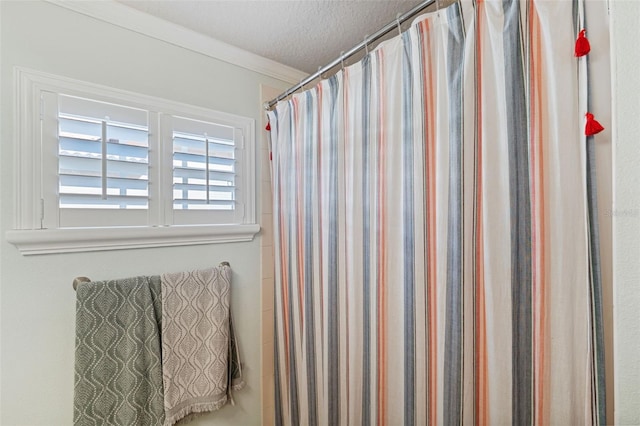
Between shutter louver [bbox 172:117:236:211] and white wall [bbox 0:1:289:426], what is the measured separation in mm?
138

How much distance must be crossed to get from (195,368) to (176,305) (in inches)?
11.6

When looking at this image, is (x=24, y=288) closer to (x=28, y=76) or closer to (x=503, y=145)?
(x=28, y=76)

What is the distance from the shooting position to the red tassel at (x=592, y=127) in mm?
549

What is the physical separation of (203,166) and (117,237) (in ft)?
1.54

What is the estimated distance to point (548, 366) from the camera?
2.12 ft

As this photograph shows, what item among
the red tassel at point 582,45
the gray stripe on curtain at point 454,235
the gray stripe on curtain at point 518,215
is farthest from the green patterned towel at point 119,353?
the red tassel at point 582,45

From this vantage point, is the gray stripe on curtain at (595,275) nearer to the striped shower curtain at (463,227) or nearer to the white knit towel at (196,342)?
the striped shower curtain at (463,227)

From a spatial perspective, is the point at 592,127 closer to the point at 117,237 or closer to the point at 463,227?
the point at 463,227

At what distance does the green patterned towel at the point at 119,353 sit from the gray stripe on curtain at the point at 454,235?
1100 mm

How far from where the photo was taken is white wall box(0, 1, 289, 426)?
38.8 inches

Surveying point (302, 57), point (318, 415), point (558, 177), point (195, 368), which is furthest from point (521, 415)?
point (302, 57)

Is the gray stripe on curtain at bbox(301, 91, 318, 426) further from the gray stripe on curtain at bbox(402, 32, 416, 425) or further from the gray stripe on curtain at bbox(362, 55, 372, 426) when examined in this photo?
the gray stripe on curtain at bbox(402, 32, 416, 425)

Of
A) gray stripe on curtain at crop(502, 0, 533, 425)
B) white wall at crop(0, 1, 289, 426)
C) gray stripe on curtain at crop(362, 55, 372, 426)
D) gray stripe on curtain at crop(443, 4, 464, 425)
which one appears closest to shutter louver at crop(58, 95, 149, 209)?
white wall at crop(0, 1, 289, 426)

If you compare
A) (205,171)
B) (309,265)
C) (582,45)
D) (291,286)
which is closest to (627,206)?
(582,45)
